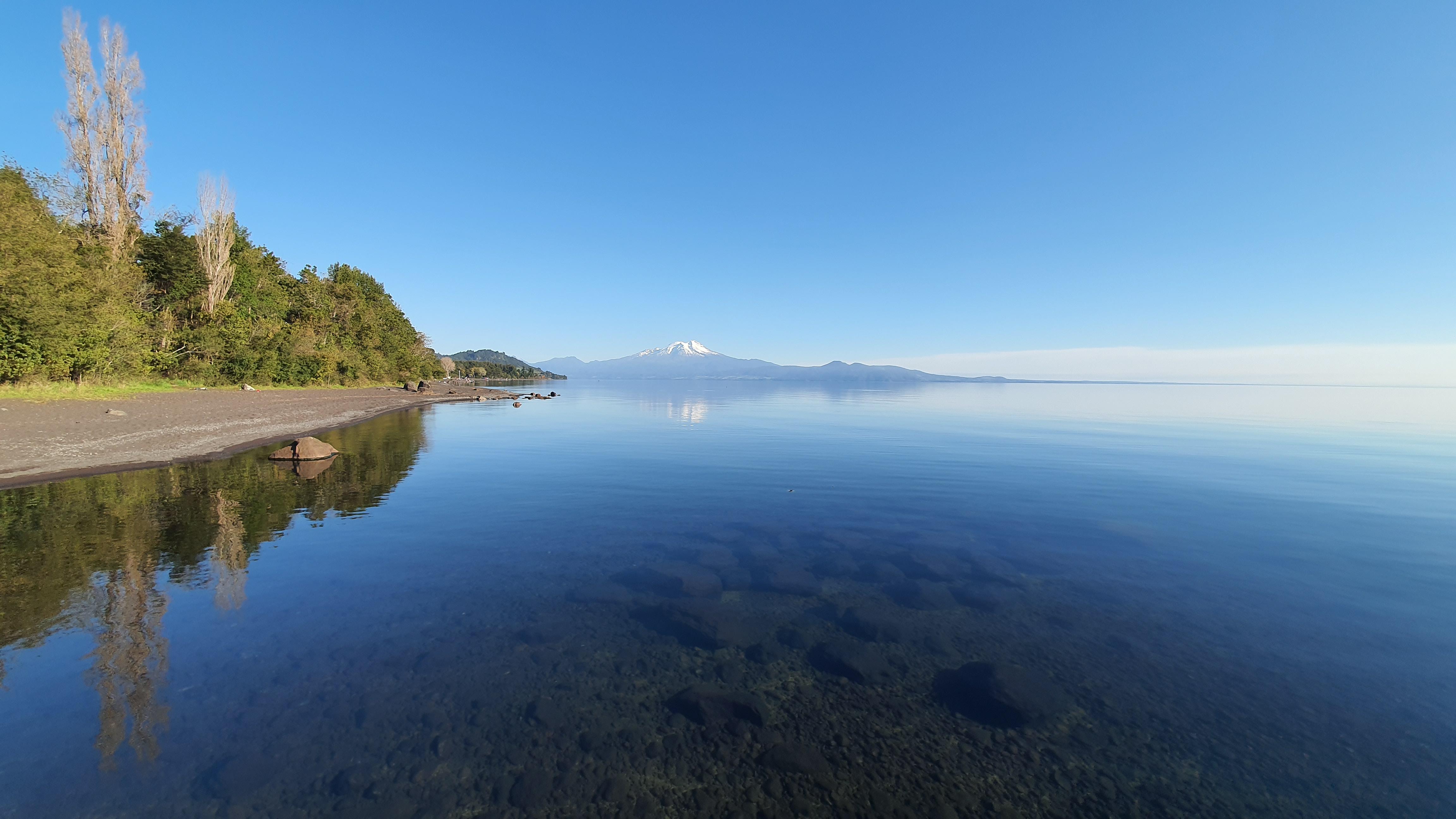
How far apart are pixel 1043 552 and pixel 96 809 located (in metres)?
19.5

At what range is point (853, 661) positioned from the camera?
9.61 meters

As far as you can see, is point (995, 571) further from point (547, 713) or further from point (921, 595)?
→ point (547, 713)

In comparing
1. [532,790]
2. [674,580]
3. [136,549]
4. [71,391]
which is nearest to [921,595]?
[674,580]

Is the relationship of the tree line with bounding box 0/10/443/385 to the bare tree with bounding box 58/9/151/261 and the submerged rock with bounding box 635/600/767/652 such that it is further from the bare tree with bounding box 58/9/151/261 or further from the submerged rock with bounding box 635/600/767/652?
the submerged rock with bounding box 635/600/767/652

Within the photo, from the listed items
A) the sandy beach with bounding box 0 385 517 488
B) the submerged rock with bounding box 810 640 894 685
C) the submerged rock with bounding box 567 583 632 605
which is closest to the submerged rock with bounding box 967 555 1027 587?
the submerged rock with bounding box 810 640 894 685

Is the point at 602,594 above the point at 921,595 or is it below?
below

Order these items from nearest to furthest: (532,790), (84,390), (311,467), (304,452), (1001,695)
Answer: (532,790), (1001,695), (311,467), (304,452), (84,390)

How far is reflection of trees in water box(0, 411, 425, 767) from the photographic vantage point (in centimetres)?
836

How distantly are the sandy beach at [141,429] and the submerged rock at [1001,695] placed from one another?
31.1 meters

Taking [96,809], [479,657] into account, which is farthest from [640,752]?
[96,809]

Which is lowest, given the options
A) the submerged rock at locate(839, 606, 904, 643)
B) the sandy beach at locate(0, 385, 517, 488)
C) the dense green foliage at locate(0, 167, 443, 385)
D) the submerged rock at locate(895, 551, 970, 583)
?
the submerged rock at locate(839, 606, 904, 643)

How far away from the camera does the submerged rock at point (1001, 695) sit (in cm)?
812

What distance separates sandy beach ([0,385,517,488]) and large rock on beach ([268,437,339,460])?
9.69ft

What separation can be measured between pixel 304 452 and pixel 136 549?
15513mm
